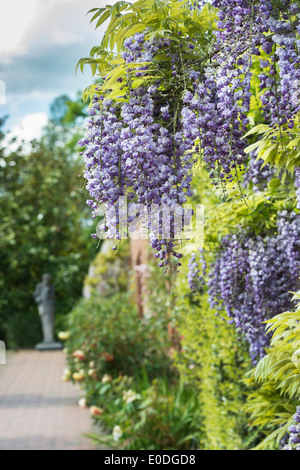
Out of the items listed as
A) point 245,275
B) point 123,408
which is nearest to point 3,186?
point 123,408

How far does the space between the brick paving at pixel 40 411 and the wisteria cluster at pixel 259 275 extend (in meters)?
2.71

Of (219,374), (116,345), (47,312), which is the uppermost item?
(219,374)

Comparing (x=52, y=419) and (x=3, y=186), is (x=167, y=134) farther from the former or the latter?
(x=3, y=186)

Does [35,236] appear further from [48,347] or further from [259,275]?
[259,275]

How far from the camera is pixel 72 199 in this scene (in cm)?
1678

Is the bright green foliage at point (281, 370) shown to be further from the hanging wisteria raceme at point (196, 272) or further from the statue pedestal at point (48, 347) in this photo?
the statue pedestal at point (48, 347)

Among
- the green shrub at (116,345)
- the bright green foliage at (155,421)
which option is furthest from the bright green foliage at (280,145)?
the green shrub at (116,345)

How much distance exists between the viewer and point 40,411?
8.22 metres

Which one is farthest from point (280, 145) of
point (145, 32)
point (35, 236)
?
point (35, 236)

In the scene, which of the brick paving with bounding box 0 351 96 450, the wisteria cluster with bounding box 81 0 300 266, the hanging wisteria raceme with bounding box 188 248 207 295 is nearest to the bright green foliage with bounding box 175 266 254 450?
the hanging wisteria raceme with bounding box 188 248 207 295

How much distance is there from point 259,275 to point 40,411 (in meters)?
5.78

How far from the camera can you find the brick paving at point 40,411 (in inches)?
259

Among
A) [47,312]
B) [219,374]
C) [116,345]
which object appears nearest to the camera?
[219,374]

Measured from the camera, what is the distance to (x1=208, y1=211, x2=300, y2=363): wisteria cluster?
3.37 m
